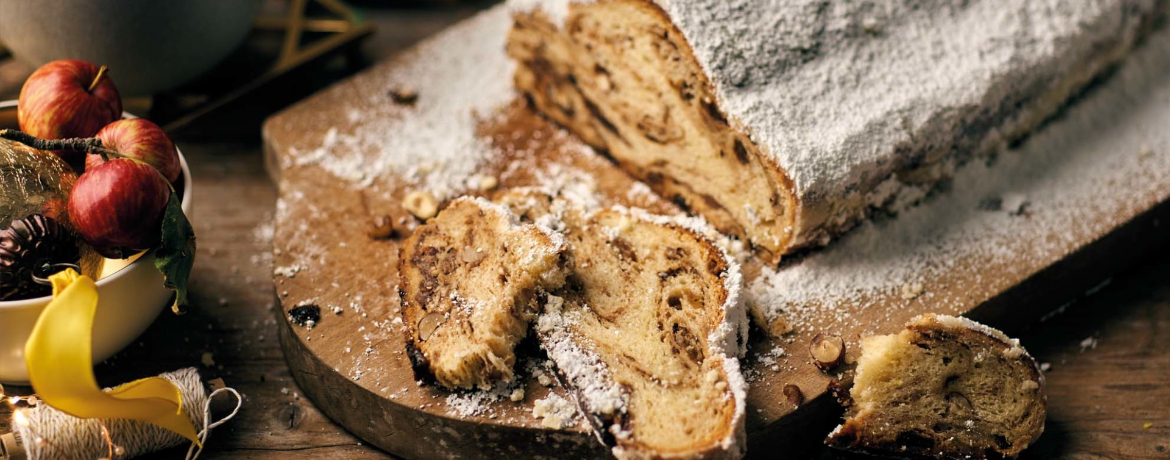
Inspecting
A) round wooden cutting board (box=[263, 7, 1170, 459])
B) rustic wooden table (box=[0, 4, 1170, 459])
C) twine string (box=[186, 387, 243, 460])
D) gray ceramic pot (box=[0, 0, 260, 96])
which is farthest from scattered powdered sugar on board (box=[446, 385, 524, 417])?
gray ceramic pot (box=[0, 0, 260, 96])

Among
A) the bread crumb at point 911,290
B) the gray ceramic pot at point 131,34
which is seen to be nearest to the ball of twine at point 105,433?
the gray ceramic pot at point 131,34

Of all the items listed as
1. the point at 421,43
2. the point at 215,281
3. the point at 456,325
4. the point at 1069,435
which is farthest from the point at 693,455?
the point at 421,43

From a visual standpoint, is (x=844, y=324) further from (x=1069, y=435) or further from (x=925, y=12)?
(x=925, y=12)

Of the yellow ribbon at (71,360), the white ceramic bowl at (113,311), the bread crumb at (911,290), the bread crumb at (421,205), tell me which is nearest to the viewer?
the yellow ribbon at (71,360)

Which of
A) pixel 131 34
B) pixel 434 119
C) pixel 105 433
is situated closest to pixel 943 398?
pixel 434 119

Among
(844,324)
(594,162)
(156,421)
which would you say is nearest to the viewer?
(156,421)

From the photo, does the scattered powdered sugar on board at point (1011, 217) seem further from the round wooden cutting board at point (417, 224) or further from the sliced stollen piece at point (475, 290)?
the sliced stollen piece at point (475, 290)
